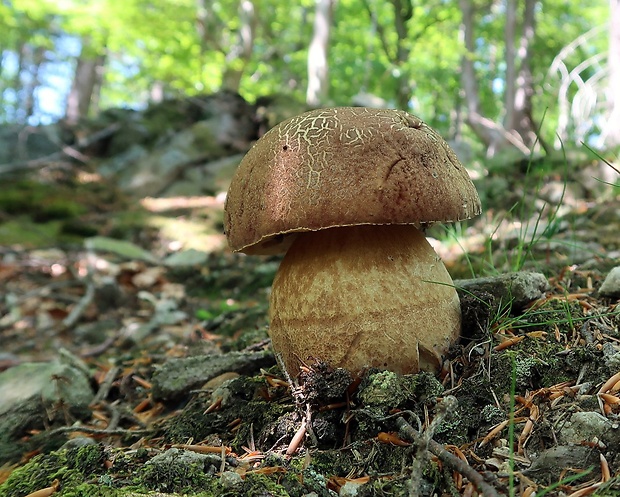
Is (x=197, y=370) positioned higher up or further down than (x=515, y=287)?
further down

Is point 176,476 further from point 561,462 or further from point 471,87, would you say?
point 471,87

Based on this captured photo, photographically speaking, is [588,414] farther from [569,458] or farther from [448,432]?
[448,432]

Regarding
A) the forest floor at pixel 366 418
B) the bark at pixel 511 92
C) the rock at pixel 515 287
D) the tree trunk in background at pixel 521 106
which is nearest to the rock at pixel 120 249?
the forest floor at pixel 366 418

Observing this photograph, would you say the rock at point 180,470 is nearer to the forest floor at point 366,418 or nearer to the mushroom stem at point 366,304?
the forest floor at point 366,418

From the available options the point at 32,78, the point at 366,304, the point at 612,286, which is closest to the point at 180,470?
the point at 366,304

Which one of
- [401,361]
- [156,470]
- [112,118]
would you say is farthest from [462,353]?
[112,118]

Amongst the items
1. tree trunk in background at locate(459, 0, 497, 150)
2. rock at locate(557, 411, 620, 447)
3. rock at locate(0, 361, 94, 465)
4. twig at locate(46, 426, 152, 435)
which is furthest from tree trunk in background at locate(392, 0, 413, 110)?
rock at locate(557, 411, 620, 447)
